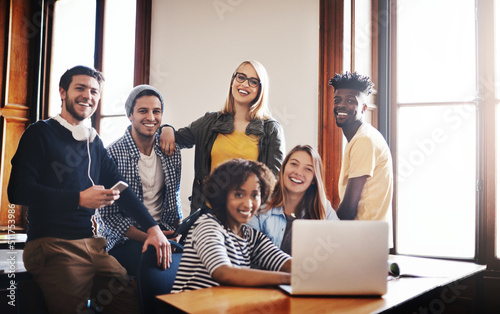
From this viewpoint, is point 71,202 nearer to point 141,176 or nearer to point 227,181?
point 141,176

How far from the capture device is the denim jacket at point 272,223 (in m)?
2.47

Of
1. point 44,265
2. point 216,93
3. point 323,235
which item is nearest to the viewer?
point 323,235

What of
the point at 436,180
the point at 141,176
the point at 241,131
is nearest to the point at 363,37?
the point at 436,180

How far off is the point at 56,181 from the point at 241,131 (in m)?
1.01

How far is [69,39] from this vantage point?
16.4 ft

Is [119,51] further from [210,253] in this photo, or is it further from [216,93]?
[210,253]

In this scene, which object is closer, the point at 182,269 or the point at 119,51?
the point at 182,269

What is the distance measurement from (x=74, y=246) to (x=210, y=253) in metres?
0.88

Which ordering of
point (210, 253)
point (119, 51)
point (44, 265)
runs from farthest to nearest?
point (119, 51) < point (44, 265) < point (210, 253)

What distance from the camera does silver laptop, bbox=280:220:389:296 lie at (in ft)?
5.69

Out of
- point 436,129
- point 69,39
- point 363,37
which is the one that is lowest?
point 436,129

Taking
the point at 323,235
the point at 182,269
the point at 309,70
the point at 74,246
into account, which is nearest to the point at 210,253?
the point at 182,269

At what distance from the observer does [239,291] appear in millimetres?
1808

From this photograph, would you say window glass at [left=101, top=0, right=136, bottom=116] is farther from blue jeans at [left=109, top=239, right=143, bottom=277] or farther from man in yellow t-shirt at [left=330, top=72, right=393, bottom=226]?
man in yellow t-shirt at [left=330, top=72, right=393, bottom=226]
